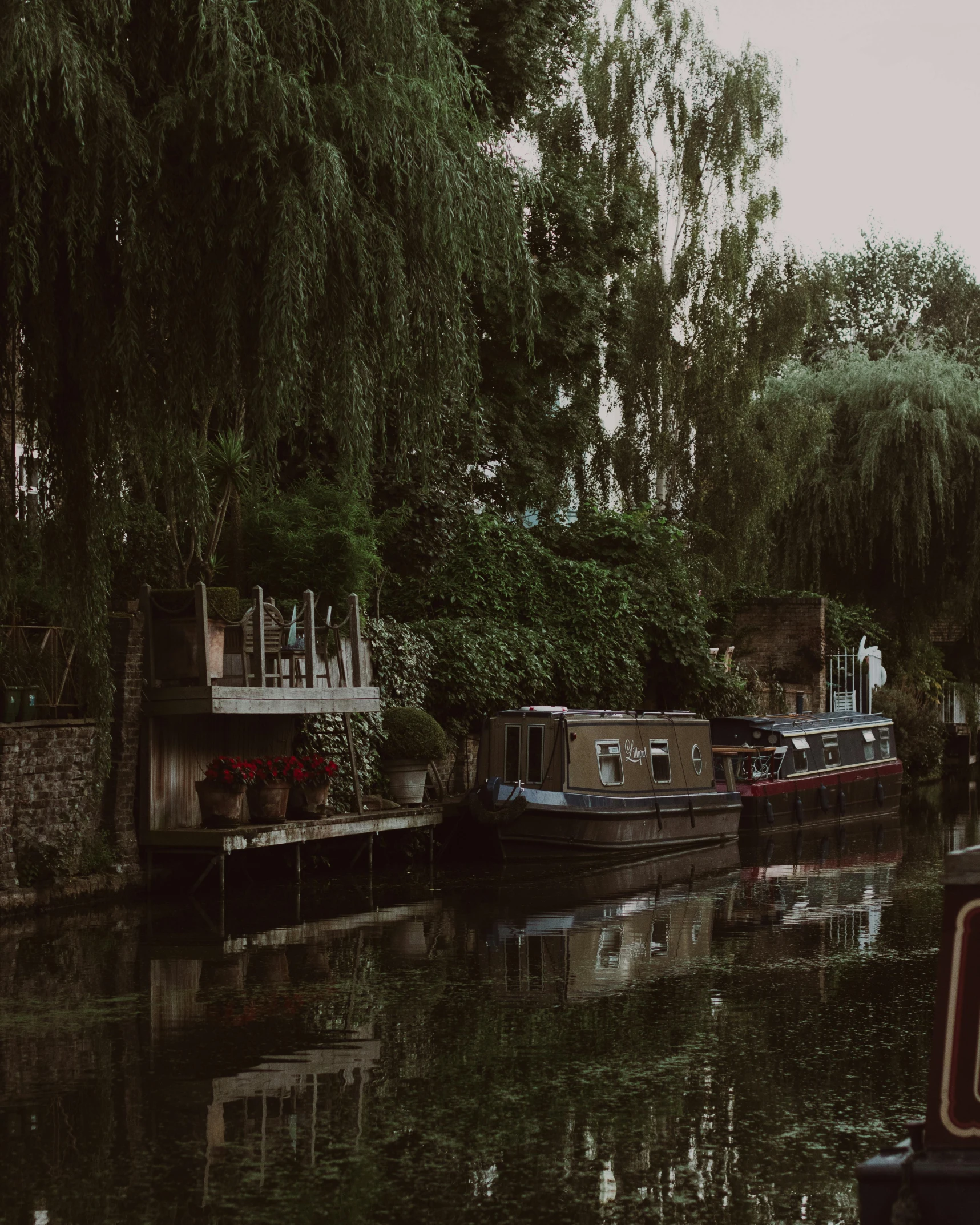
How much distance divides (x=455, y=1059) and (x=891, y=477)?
1002 inches

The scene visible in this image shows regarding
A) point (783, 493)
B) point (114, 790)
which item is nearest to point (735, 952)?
point (114, 790)

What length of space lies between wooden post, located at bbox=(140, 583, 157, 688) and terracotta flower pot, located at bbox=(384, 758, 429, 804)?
4343mm

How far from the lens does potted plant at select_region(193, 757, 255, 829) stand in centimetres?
1611

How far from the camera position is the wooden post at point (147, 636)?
611 inches

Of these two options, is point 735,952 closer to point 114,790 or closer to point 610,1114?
point 610,1114

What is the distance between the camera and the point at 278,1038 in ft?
29.2

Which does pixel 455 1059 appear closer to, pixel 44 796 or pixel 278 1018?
pixel 278 1018

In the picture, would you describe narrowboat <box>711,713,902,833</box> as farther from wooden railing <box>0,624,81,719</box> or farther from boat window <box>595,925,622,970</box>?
wooden railing <box>0,624,81,719</box>

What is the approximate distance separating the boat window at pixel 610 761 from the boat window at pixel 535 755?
905mm

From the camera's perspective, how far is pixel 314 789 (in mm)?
17219

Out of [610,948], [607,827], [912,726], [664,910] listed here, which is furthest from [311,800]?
[912,726]

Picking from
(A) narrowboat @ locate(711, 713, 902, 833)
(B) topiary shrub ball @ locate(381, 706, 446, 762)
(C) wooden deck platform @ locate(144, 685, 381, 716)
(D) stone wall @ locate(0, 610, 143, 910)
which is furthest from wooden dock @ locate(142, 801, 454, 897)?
(A) narrowboat @ locate(711, 713, 902, 833)

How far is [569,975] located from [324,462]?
11.1m

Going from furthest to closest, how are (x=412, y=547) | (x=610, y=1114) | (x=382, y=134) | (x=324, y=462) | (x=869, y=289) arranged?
(x=869, y=289), (x=412, y=547), (x=324, y=462), (x=382, y=134), (x=610, y=1114)
